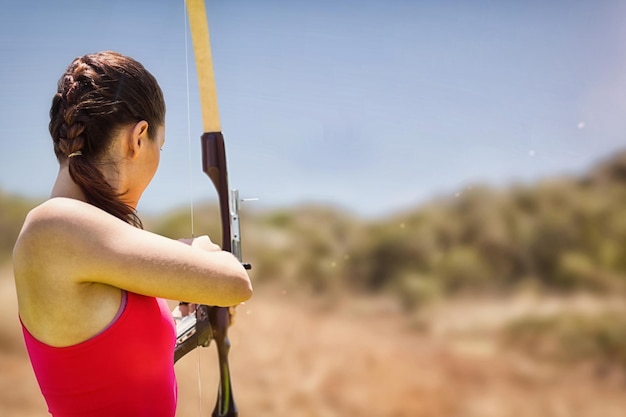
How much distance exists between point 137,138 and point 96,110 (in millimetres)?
44

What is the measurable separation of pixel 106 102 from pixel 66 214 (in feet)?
0.37

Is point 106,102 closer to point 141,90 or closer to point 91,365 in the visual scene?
point 141,90

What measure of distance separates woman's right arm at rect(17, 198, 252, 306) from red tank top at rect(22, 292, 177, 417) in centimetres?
4

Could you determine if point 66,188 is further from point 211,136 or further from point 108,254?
point 211,136

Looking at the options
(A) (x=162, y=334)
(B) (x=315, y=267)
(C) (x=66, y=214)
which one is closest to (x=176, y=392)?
(A) (x=162, y=334)

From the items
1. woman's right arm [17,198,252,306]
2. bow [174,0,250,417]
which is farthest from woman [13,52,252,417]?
bow [174,0,250,417]

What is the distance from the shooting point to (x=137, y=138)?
573mm

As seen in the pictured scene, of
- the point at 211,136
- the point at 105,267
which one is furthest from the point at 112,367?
the point at 211,136

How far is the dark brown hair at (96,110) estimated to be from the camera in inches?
21.9

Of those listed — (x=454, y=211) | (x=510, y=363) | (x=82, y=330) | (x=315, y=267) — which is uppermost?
(x=82, y=330)

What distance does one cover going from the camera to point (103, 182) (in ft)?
1.86

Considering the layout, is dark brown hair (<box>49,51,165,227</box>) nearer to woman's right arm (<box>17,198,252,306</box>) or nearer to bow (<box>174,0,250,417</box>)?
woman's right arm (<box>17,198,252,306</box>)

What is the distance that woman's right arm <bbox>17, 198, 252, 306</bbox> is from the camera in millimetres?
500

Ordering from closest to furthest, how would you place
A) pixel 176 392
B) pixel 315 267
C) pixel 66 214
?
pixel 66 214, pixel 176 392, pixel 315 267
